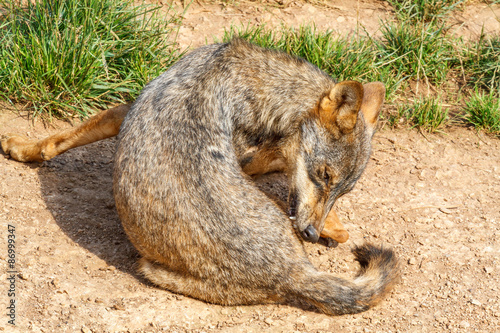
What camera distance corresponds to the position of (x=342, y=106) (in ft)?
17.1

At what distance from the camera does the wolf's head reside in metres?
5.24

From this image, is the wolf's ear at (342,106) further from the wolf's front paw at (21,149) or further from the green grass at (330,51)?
the wolf's front paw at (21,149)

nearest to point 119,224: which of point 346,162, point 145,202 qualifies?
point 145,202

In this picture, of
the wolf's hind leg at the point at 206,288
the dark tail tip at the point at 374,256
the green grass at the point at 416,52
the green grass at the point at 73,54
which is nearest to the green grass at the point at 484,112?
the green grass at the point at 416,52

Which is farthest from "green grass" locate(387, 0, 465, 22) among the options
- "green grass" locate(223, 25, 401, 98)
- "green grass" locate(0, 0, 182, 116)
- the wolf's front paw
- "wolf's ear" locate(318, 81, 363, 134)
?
the wolf's front paw

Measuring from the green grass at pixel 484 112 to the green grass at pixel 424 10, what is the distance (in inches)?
61.2

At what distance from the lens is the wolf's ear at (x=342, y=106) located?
16.6ft

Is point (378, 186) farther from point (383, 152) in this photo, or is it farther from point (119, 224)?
point (119, 224)

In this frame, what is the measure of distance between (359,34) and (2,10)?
4.89 metres

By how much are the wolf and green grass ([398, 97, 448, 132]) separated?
1.93 meters

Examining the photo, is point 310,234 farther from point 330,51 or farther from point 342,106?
point 330,51

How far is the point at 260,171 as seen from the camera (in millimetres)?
6418

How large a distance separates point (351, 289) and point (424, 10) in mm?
5354

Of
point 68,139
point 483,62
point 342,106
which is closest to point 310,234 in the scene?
point 342,106
